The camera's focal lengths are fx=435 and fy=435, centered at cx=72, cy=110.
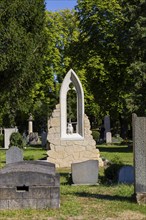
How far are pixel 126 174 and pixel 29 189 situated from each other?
3876 mm

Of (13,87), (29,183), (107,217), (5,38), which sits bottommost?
(107,217)

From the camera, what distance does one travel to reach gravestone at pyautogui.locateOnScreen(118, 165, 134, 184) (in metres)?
11.6

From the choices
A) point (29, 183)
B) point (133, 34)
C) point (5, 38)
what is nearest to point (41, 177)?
point (29, 183)

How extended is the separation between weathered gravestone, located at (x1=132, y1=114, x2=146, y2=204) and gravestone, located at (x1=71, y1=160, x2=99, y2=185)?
2.95 metres

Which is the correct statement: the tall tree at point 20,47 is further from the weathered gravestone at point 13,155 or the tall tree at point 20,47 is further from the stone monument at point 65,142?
the weathered gravestone at point 13,155

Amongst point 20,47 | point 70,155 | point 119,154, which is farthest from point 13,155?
point 119,154

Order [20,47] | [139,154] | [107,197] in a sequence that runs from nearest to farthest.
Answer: [139,154] → [107,197] → [20,47]

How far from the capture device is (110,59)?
3450cm

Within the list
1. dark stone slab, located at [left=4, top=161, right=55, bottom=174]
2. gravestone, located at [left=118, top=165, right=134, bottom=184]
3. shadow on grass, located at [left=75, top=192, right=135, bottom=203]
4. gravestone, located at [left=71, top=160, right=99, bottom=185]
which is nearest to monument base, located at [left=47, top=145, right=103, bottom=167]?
gravestone, located at [left=71, top=160, right=99, bottom=185]

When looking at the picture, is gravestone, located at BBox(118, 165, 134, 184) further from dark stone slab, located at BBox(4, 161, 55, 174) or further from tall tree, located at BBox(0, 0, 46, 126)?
tall tree, located at BBox(0, 0, 46, 126)

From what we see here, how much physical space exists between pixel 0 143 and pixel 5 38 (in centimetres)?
1538

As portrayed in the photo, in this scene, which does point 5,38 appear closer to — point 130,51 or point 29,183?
point 130,51

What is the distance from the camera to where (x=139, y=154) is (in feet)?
29.3

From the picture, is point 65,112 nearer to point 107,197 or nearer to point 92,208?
point 107,197
